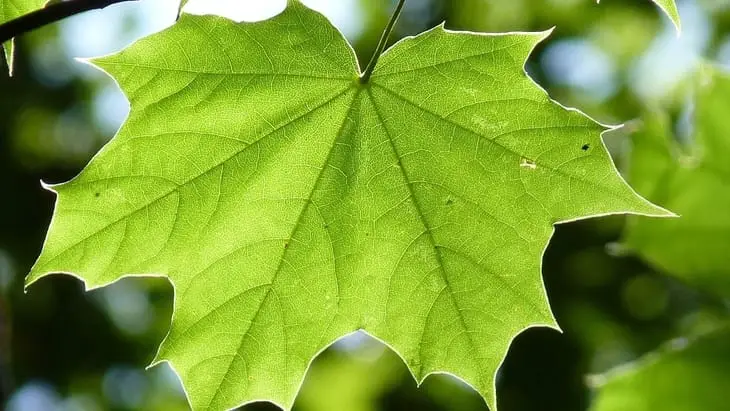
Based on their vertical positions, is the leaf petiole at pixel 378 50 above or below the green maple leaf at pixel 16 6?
below

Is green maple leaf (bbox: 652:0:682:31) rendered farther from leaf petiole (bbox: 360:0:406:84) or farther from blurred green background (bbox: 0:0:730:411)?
blurred green background (bbox: 0:0:730:411)

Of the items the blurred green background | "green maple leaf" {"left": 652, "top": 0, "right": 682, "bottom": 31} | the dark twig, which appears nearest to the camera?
the dark twig

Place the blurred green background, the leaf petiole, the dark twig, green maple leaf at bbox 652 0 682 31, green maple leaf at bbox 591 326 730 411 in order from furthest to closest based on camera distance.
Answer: the blurred green background < green maple leaf at bbox 591 326 730 411 < the leaf petiole < green maple leaf at bbox 652 0 682 31 < the dark twig

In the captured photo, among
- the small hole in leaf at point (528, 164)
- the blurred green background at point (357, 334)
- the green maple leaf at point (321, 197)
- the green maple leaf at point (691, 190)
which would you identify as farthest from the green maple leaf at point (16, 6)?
the blurred green background at point (357, 334)

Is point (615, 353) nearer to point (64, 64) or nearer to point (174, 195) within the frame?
point (64, 64)

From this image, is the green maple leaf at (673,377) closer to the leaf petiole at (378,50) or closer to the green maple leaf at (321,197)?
the green maple leaf at (321,197)

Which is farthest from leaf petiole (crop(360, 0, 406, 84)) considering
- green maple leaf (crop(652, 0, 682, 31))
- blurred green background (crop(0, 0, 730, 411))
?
blurred green background (crop(0, 0, 730, 411))
